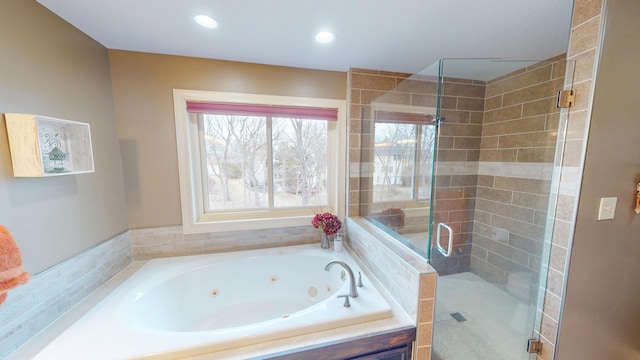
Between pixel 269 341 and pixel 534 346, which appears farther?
pixel 534 346

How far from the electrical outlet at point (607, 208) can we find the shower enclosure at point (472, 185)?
19 centimetres

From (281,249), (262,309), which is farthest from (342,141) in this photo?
(262,309)

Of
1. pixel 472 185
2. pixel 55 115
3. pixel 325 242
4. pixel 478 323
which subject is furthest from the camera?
pixel 472 185

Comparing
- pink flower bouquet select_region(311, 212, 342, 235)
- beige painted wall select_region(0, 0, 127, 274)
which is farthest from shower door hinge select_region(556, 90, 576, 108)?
beige painted wall select_region(0, 0, 127, 274)

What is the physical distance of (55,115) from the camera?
1308 millimetres

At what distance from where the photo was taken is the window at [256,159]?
1999 mm

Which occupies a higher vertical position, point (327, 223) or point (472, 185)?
point (472, 185)

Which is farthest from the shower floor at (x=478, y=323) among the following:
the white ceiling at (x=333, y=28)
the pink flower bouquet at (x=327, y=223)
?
the white ceiling at (x=333, y=28)

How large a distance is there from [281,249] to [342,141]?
1.29 meters

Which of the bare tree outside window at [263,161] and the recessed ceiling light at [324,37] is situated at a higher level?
the recessed ceiling light at [324,37]

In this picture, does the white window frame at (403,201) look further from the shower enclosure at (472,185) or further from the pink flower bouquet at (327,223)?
the pink flower bouquet at (327,223)

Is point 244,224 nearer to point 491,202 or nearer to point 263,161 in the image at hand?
point 263,161

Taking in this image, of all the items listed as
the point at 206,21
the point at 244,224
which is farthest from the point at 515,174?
the point at 206,21

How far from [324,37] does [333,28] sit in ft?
0.42
